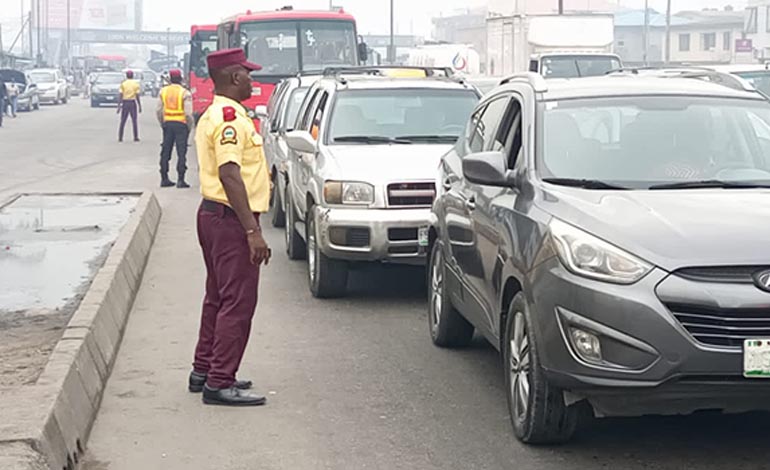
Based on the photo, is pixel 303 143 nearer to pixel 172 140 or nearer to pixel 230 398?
pixel 230 398

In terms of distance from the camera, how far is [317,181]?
35.3 feet

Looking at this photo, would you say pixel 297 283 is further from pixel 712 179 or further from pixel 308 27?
pixel 308 27

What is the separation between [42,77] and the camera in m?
64.6

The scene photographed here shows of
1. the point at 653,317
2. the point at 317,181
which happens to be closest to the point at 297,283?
the point at 317,181

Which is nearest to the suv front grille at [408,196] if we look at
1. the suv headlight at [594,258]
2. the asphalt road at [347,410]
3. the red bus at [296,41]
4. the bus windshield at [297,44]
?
the asphalt road at [347,410]

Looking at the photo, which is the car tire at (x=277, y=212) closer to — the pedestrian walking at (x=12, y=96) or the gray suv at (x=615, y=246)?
the gray suv at (x=615, y=246)

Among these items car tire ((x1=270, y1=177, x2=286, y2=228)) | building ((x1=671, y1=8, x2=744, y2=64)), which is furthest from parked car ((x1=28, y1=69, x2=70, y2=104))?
building ((x1=671, y1=8, x2=744, y2=64))

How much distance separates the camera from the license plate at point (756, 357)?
5.41 m

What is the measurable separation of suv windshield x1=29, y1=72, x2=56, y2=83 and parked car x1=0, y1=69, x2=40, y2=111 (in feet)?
15.4

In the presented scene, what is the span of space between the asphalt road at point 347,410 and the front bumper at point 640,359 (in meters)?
0.53

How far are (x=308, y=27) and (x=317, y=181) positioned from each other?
15413mm

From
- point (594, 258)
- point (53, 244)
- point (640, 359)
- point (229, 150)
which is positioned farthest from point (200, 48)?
point (640, 359)

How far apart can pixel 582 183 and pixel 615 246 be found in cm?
98

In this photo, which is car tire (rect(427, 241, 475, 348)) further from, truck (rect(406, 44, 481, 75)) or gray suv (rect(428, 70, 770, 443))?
truck (rect(406, 44, 481, 75))
